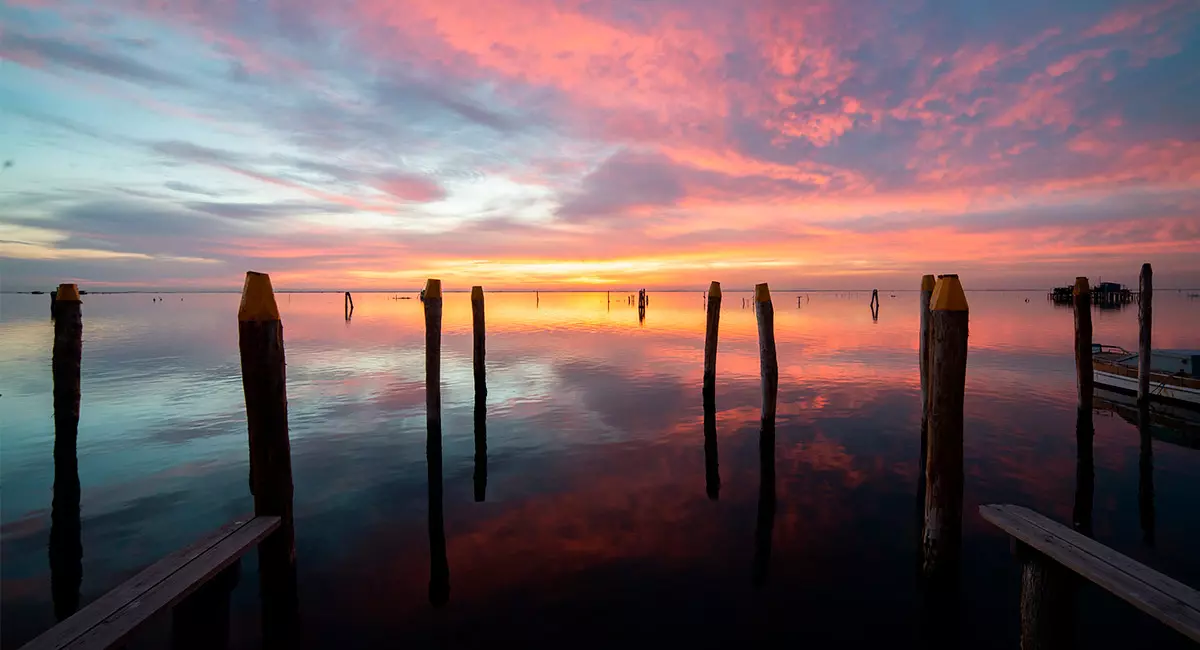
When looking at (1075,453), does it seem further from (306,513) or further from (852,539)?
(306,513)

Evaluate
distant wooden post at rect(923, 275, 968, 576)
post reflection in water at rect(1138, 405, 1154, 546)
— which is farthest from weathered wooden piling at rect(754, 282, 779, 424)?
post reflection in water at rect(1138, 405, 1154, 546)

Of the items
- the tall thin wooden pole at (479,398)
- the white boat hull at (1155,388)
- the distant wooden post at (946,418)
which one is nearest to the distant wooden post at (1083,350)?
the white boat hull at (1155,388)

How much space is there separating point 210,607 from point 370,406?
12.9 metres

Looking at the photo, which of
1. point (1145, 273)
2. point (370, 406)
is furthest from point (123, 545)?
point (1145, 273)

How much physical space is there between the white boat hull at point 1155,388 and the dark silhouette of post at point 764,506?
14.2 metres

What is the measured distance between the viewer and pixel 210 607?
4.57 meters

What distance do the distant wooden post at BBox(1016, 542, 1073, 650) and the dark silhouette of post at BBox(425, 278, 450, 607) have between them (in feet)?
21.9

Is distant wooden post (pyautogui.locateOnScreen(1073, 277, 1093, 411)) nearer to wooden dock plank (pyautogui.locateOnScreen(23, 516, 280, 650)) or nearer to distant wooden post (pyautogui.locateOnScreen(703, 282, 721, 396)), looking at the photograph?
distant wooden post (pyautogui.locateOnScreen(703, 282, 721, 396))

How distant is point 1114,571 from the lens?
154 inches

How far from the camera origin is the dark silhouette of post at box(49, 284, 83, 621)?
8.14 m

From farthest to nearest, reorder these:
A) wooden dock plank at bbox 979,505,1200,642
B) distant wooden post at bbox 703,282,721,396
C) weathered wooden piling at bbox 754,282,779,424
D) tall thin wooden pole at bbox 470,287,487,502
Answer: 1. distant wooden post at bbox 703,282,721,396
2. weathered wooden piling at bbox 754,282,779,424
3. tall thin wooden pole at bbox 470,287,487,502
4. wooden dock plank at bbox 979,505,1200,642

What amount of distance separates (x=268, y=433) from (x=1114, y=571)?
785cm

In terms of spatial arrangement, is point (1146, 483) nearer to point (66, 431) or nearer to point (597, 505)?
point (597, 505)

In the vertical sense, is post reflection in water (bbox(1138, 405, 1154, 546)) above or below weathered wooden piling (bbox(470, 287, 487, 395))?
below
